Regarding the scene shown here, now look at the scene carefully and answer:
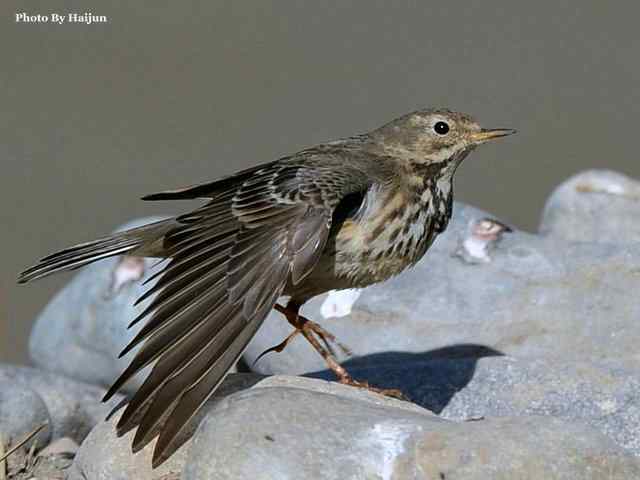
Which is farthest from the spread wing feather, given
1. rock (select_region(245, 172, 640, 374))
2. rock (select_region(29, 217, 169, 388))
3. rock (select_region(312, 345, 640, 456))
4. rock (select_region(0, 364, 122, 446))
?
rock (select_region(29, 217, 169, 388))

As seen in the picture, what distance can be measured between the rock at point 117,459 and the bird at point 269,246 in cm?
6

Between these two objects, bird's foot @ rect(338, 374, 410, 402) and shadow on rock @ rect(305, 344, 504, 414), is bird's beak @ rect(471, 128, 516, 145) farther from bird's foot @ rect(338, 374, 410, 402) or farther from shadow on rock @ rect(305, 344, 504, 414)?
bird's foot @ rect(338, 374, 410, 402)

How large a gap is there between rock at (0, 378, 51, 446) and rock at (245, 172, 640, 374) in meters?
1.38

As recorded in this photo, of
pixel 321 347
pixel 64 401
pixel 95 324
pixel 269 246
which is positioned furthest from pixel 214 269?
pixel 95 324

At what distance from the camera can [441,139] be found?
328 inches

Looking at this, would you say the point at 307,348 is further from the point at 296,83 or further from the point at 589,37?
the point at 589,37

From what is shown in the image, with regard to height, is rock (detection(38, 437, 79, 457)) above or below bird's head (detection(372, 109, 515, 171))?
below

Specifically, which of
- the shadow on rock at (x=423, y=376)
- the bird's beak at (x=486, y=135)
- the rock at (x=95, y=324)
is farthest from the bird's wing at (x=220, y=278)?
the rock at (x=95, y=324)

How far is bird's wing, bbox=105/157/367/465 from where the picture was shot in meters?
6.46

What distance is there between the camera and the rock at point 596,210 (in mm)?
10781

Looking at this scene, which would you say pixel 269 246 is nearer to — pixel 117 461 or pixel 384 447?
pixel 117 461

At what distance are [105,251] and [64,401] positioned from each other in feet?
3.87

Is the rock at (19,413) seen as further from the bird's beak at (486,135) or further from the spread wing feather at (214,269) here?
the bird's beak at (486,135)

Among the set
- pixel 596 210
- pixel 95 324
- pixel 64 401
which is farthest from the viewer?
pixel 596 210
